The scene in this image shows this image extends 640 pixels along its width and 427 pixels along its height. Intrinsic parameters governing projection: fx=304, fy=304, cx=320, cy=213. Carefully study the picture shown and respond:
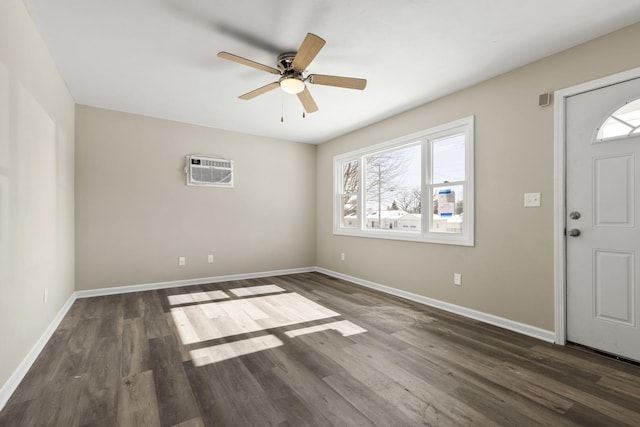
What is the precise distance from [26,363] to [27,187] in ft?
4.04

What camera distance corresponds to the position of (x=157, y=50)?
8.70 feet

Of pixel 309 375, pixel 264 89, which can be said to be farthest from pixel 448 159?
pixel 309 375

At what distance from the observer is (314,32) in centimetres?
238

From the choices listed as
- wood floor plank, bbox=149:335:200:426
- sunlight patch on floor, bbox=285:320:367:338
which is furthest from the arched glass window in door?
wood floor plank, bbox=149:335:200:426

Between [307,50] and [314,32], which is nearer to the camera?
[307,50]

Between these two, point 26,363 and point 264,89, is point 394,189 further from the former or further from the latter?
point 26,363

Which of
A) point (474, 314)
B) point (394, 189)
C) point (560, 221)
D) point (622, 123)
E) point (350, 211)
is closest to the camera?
point (622, 123)

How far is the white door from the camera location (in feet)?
7.40

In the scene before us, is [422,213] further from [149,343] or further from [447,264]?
[149,343]

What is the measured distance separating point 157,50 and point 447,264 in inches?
143

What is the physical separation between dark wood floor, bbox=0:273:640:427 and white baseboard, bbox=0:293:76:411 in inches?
1.7

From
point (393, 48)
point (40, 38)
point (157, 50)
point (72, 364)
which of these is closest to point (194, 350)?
point (72, 364)

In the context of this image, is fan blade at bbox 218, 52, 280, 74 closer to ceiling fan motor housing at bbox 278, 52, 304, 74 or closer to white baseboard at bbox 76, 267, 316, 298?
ceiling fan motor housing at bbox 278, 52, 304, 74

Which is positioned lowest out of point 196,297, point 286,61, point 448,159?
point 196,297
